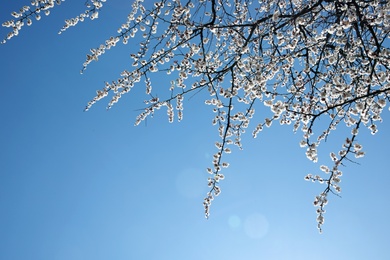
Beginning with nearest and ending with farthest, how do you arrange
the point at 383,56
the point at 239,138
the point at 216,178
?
the point at 383,56, the point at 216,178, the point at 239,138

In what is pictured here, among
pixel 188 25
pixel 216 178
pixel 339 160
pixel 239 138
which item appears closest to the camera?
pixel 339 160

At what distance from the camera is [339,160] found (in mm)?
3232

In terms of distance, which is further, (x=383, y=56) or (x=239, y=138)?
→ (x=239, y=138)


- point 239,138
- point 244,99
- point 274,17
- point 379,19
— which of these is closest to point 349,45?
point 379,19

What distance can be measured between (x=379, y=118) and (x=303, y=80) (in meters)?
1.11

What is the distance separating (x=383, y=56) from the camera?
3.01 meters

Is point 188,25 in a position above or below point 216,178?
above

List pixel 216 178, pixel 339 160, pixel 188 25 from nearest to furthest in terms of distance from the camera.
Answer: pixel 339 160 → pixel 188 25 → pixel 216 178

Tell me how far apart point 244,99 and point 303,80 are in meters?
0.93

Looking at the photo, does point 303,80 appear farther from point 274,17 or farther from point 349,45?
point 274,17

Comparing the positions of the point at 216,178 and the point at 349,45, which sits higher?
the point at 349,45

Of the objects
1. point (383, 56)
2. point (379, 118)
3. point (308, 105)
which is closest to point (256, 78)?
point (308, 105)

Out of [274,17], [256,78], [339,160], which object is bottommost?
[339,160]

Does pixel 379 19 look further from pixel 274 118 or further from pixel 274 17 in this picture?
pixel 274 118
